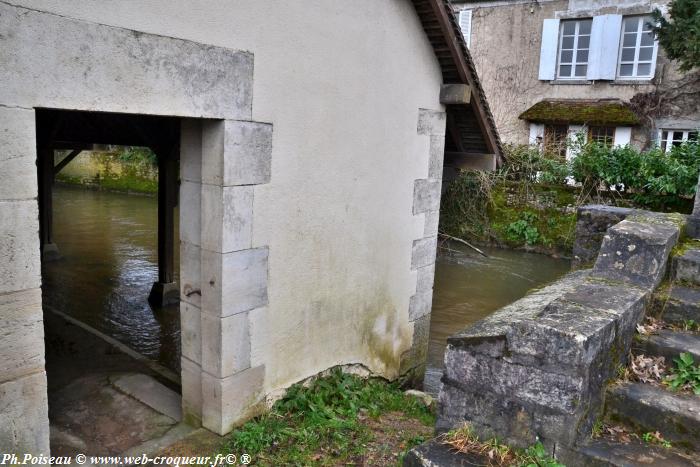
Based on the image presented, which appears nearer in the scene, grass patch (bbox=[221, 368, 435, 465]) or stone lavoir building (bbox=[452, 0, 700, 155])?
grass patch (bbox=[221, 368, 435, 465])

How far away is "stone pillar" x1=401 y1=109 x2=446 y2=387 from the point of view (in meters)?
5.32

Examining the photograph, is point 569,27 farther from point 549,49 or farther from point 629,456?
point 629,456

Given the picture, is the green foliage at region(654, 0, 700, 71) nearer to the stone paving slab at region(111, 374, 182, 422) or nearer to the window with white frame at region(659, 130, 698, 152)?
the window with white frame at region(659, 130, 698, 152)

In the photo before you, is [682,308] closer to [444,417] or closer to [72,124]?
[444,417]

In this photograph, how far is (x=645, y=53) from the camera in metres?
14.8

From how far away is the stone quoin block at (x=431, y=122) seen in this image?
17.0 ft

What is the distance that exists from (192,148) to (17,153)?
118cm

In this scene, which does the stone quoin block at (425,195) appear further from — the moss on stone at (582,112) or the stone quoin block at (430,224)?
the moss on stone at (582,112)

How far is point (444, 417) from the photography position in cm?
280

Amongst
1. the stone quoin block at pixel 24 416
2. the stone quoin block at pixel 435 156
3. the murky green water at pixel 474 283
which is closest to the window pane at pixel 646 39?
the murky green water at pixel 474 283

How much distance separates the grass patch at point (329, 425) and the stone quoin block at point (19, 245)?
166 centimetres

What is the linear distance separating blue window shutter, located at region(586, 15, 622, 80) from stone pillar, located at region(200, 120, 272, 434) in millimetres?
14097

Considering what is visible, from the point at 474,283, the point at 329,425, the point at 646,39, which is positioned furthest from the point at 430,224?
the point at 646,39

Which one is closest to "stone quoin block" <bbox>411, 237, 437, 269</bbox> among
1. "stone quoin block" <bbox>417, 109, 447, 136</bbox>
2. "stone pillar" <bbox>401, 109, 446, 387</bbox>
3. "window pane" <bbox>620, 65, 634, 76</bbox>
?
"stone pillar" <bbox>401, 109, 446, 387</bbox>
